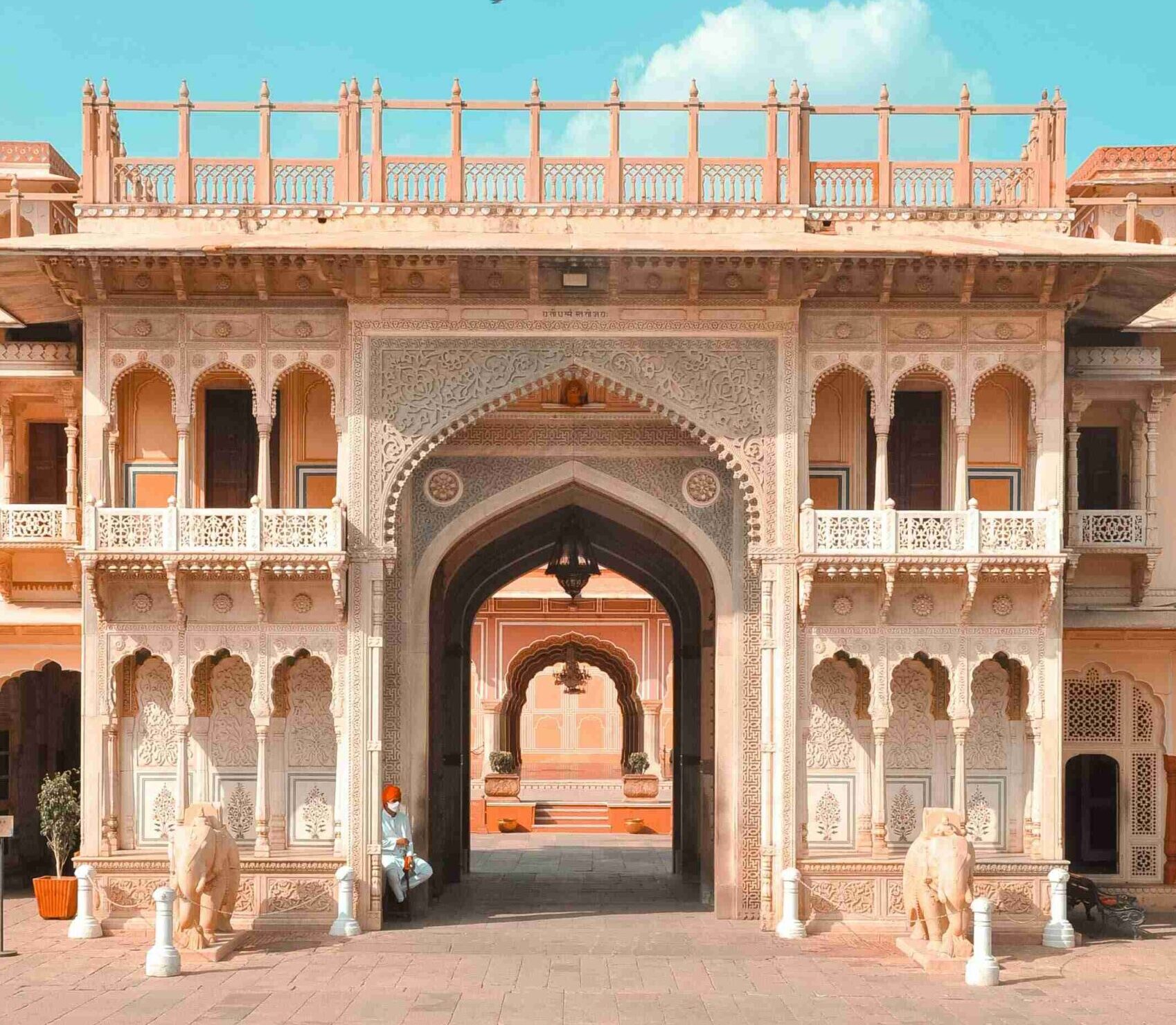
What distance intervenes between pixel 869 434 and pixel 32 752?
11.5 metres

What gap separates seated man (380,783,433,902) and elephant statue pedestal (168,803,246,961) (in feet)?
5.66

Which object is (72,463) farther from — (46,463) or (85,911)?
(85,911)

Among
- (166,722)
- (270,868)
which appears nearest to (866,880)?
(270,868)

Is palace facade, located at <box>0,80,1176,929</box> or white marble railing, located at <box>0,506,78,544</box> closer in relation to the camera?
palace facade, located at <box>0,80,1176,929</box>

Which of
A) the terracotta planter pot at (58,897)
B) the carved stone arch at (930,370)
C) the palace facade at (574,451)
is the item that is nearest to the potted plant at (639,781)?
the palace facade at (574,451)

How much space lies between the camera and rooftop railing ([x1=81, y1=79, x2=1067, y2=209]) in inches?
648

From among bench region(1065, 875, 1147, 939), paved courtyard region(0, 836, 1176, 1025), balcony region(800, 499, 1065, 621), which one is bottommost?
paved courtyard region(0, 836, 1176, 1025)

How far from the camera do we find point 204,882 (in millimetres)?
14453

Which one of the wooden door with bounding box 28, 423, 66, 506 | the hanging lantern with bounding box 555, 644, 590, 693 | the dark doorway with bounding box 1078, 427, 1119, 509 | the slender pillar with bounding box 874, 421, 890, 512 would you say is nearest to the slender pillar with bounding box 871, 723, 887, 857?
the slender pillar with bounding box 874, 421, 890, 512

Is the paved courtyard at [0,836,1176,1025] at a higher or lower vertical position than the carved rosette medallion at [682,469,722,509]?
lower

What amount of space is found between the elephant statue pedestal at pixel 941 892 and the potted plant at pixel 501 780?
16.2m

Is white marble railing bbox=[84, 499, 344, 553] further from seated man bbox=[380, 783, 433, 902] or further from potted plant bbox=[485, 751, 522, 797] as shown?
potted plant bbox=[485, 751, 522, 797]

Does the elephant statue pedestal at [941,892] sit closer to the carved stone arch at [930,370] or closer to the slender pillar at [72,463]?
the carved stone arch at [930,370]

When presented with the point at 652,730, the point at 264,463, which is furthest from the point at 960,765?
the point at 652,730
